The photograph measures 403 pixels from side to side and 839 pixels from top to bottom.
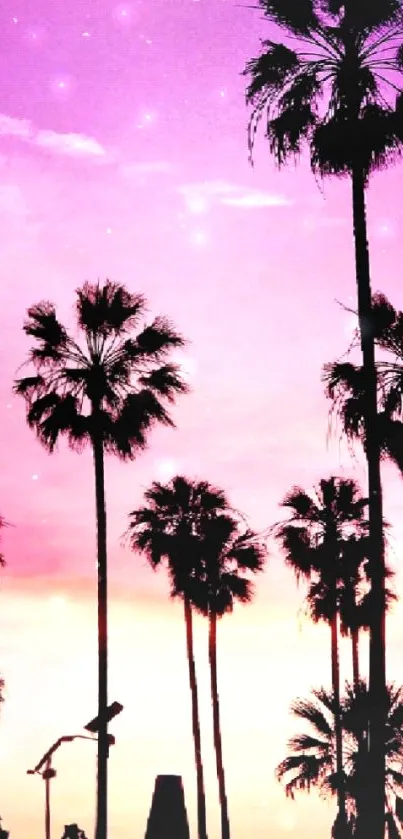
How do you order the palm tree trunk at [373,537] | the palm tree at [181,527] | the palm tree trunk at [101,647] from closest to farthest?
the palm tree trunk at [373,537], the palm tree trunk at [101,647], the palm tree at [181,527]

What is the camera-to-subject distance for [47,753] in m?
47.5

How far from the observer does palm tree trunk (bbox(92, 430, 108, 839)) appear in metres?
27.1

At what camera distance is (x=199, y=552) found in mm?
47281

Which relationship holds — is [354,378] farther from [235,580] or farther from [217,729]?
[217,729]

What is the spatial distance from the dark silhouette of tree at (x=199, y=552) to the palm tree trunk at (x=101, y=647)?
1693 centimetres

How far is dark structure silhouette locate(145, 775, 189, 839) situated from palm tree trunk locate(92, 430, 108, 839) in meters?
6.20

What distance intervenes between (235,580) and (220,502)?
126 inches

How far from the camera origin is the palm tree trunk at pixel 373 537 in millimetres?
19375

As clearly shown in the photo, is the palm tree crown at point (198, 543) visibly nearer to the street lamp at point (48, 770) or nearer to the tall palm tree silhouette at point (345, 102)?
the street lamp at point (48, 770)

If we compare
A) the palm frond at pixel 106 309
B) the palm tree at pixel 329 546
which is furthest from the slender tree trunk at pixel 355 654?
the palm frond at pixel 106 309

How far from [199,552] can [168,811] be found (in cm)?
1491

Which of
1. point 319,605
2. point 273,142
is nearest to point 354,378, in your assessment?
point 273,142

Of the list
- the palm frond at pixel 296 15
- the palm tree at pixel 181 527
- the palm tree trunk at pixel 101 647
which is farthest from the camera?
the palm tree at pixel 181 527

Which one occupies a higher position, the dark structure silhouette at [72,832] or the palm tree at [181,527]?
the palm tree at [181,527]
